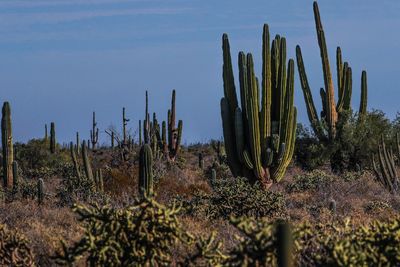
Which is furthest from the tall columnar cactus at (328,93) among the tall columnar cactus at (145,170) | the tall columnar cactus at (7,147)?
the tall columnar cactus at (145,170)

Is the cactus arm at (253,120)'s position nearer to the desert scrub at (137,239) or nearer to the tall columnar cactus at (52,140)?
the desert scrub at (137,239)

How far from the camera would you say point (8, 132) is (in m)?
23.8

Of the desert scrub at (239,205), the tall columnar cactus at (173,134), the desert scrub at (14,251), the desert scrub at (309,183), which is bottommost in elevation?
the desert scrub at (14,251)

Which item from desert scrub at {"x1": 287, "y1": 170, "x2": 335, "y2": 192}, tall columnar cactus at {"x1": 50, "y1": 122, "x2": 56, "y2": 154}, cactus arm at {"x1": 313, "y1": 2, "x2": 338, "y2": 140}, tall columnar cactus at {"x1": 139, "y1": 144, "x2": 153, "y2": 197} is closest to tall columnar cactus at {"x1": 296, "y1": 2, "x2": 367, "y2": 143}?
cactus arm at {"x1": 313, "y1": 2, "x2": 338, "y2": 140}

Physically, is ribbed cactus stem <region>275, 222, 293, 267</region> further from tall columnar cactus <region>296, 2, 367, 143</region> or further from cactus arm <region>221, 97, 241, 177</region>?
tall columnar cactus <region>296, 2, 367, 143</region>

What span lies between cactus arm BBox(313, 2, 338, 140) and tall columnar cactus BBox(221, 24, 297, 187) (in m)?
7.10

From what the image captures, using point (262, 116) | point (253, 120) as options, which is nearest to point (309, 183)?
point (262, 116)

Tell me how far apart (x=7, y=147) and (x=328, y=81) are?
1142cm

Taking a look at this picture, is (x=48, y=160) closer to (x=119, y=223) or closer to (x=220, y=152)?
(x=220, y=152)

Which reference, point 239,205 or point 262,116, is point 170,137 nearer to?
point 262,116

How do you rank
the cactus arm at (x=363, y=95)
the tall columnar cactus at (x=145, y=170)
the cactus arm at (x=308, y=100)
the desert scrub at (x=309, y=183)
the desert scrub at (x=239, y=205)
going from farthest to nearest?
the cactus arm at (x=363, y=95) < the cactus arm at (x=308, y=100) < the desert scrub at (x=309, y=183) < the tall columnar cactus at (x=145, y=170) < the desert scrub at (x=239, y=205)

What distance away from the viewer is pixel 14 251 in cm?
902

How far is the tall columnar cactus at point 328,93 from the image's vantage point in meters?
28.2

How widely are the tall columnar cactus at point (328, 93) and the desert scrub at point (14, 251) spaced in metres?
20.2
